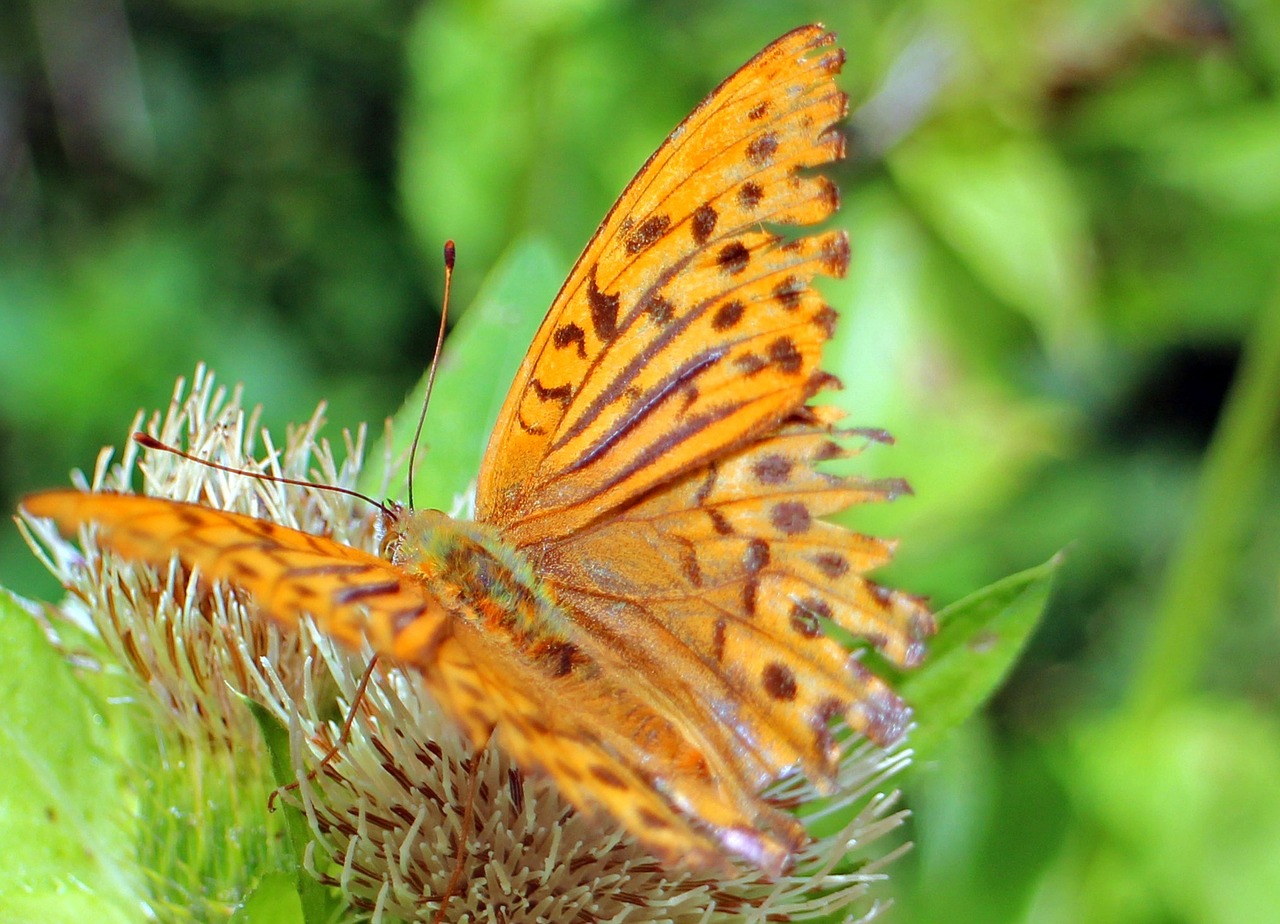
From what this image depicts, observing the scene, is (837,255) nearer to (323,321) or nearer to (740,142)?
(740,142)

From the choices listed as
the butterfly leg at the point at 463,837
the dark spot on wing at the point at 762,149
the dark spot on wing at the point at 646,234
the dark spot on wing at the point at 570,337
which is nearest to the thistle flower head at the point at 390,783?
the butterfly leg at the point at 463,837

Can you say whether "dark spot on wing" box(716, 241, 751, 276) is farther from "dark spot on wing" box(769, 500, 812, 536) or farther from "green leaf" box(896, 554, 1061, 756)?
"green leaf" box(896, 554, 1061, 756)

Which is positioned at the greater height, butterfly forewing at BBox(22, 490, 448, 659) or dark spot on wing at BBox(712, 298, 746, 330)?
dark spot on wing at BBox(712, 298, 746, 330)

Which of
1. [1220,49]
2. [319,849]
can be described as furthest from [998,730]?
[319,849]

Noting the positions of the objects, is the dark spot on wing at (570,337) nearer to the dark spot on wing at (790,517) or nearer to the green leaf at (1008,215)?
the dark spot on wing at (790,517)

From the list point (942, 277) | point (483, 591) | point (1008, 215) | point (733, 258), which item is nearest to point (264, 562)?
point (483, 591)

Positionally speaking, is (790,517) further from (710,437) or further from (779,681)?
(779,681)

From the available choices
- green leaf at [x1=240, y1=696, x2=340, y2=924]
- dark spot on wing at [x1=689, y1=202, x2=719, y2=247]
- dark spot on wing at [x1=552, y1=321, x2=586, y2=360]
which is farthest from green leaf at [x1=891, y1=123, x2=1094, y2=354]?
green leaf at [x1=240, y1=696, x2=340, y2=924]
